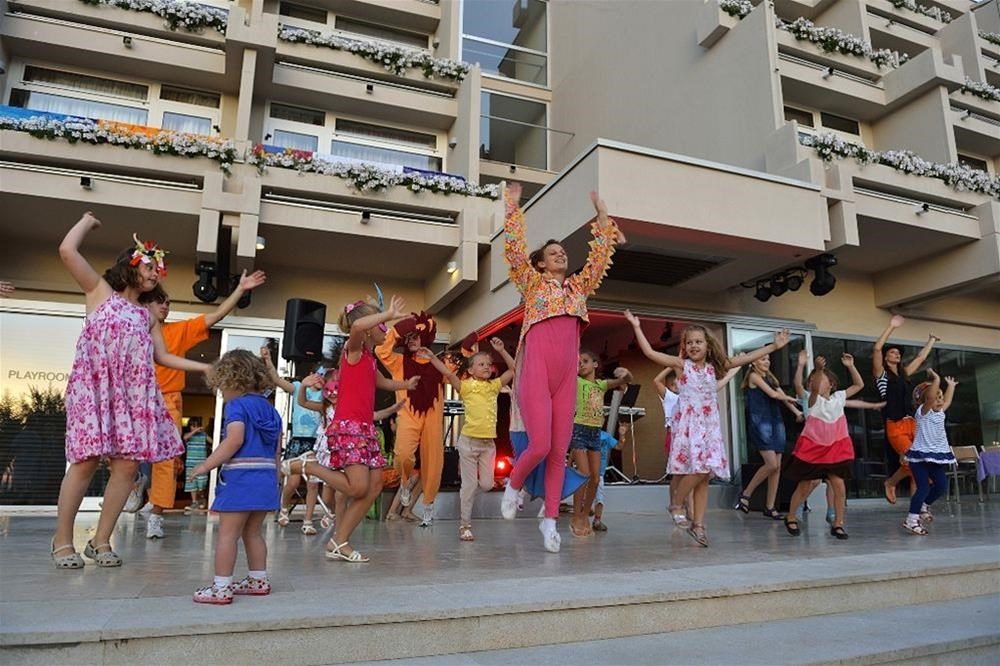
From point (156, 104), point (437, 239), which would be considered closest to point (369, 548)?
point (437, 239)

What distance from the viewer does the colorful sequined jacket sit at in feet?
15.8

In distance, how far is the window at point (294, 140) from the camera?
12.9 m

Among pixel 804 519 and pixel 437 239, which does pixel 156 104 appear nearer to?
pixel 437 239

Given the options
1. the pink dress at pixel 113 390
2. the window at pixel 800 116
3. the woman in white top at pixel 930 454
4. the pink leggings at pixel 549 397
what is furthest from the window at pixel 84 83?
the woman in white top at pixel 930 454

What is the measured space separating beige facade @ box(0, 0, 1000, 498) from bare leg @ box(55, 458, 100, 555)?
19.2ft

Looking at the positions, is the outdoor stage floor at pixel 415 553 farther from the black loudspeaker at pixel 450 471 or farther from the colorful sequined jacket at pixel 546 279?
the colorful sequined jacket at pixel 546 279

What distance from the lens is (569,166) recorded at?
8.63m

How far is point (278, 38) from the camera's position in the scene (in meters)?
12.7

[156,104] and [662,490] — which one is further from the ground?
[156,104]

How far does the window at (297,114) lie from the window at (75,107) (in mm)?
2304

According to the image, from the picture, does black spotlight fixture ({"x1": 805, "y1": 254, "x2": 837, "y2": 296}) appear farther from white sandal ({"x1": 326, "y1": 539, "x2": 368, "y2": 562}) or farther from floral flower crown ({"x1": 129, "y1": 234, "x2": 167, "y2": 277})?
floral flower crown ({"x1": 129, "y1": 234, "x2": 167, "y2": 277})

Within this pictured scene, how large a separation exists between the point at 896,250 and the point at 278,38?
39.8ft

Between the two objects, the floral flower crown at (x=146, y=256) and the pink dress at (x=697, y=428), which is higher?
the floral flower crown at (x=146, y=256)

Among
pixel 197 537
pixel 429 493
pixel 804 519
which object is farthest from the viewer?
pixel 804 519
